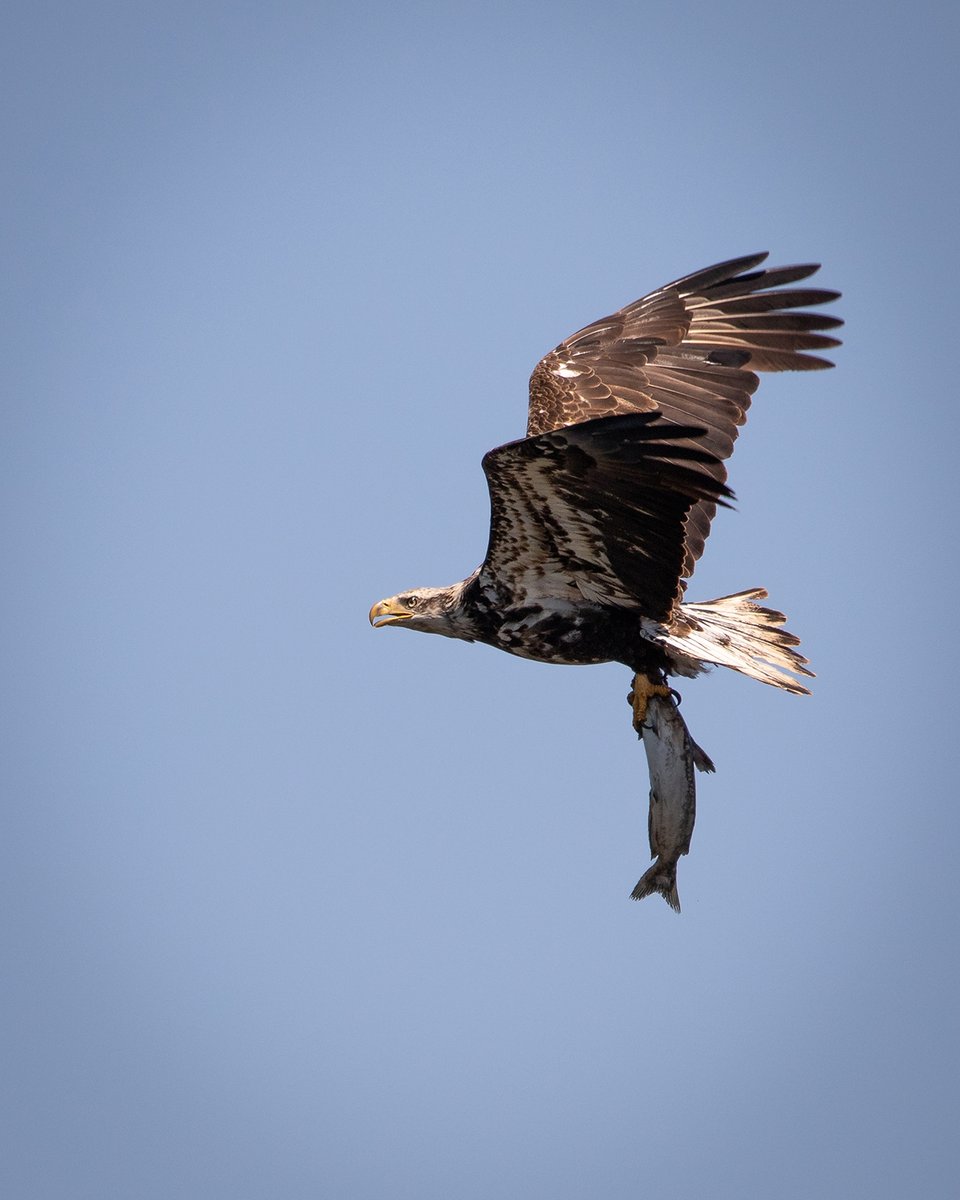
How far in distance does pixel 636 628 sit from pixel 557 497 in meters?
1.31

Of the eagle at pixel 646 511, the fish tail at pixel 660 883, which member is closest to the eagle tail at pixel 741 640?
the eagle at pixel 646 511

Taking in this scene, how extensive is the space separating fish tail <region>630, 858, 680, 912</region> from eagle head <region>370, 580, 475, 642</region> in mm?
2254

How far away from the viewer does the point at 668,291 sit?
11875mm

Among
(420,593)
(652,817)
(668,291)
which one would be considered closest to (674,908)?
(652,817)

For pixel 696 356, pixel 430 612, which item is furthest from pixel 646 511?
pixel 696 356

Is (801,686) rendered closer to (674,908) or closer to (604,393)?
(674,908)

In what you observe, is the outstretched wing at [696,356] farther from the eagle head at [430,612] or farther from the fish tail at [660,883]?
the fish tail at [660,883]

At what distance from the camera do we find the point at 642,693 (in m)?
10.0

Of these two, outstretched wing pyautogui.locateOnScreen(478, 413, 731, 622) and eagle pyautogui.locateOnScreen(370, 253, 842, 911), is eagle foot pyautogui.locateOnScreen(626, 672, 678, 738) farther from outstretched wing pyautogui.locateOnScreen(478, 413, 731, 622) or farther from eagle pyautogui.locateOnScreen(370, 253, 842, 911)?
outstretched wing pyautogui.locateOnScreen(478, 413, 731, 622)

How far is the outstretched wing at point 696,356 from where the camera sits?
1088cm

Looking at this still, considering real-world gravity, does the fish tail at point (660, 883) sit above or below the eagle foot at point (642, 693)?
below

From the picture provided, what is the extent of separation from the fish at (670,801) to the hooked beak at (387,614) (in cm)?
240

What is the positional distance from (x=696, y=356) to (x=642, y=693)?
8.61 ft

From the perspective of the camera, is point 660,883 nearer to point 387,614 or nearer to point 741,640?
point 741,640
